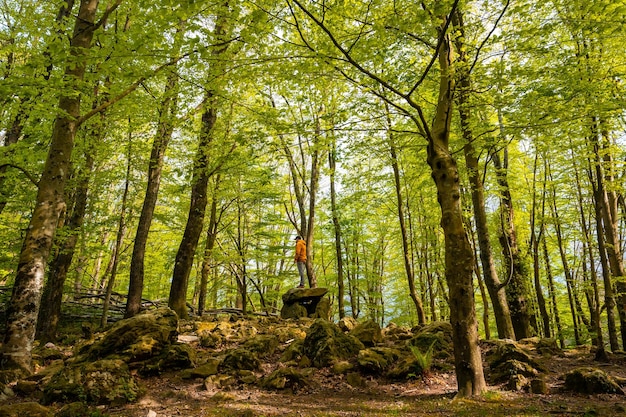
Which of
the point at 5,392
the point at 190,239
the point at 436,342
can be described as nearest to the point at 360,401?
the point at 436,342

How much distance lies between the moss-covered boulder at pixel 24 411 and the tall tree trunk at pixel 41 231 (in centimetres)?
185

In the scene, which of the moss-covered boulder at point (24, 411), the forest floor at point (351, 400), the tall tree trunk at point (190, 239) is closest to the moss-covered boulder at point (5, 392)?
the forest floor at point (351, 400)

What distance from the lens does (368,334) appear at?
7.61 metres

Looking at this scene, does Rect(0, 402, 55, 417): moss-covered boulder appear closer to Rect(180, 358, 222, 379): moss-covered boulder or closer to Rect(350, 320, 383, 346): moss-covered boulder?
Rect(180, 358, 222, 379): moss-covered boulder

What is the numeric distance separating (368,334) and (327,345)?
1461mm

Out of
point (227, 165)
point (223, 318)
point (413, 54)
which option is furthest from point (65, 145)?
point (413, 54)

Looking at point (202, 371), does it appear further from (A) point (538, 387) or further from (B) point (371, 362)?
(A) point (538, 387)

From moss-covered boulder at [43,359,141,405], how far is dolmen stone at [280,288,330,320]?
6979 millimetres

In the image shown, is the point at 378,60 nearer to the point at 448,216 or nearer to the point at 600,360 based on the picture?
the point at 448,216

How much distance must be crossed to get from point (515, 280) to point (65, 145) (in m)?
11.6

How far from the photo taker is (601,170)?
7.33 metres

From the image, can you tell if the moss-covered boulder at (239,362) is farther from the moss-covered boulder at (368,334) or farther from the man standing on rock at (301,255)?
the man standing on rock at (301,255)

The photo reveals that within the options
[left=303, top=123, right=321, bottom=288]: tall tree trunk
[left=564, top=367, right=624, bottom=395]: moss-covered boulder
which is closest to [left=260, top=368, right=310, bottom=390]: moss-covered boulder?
[left=564, top=367, right=624, bottom=395]: moss-covered boulder

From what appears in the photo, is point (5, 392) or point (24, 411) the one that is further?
point (5, 392)
